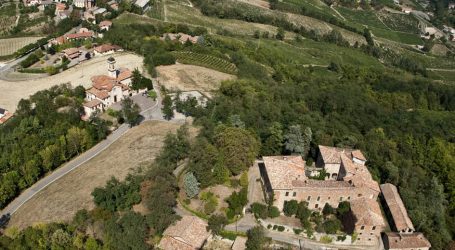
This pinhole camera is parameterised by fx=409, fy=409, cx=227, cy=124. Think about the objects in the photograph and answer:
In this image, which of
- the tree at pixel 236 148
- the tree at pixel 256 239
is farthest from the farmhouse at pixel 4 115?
the tree at pixel 256 239

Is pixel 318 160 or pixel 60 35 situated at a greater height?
pixel 318 160

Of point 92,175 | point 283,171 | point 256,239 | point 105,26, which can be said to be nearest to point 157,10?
point 105,26

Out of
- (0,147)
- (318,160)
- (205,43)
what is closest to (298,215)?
(318,160)

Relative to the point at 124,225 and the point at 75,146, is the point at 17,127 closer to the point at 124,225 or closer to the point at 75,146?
the point at 75,146

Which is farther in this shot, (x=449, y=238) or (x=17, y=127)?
(x=17, y=127)

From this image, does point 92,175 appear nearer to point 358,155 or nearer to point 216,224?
point 216,224

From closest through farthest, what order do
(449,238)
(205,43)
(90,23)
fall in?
(449,238) < (205,43) < (90,23)
